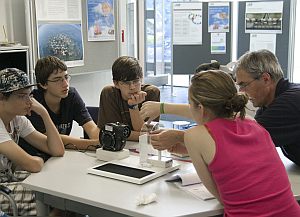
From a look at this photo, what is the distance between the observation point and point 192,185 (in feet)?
6.85

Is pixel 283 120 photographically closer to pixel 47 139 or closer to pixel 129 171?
pixel 129 171

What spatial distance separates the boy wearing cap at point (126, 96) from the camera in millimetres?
2945

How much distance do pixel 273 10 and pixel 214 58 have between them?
95cm

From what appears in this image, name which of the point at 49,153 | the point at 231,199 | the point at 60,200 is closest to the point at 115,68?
the point at 49,153

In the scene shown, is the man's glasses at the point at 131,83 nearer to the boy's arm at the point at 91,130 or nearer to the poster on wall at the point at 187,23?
the boy's arm at the point at 91,130

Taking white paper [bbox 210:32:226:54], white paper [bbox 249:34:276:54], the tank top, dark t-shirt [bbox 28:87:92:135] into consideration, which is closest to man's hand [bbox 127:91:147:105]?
dark t-shirt [bbox 28:87:92:135]

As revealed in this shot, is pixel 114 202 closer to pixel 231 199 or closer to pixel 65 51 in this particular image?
pixel 231 199

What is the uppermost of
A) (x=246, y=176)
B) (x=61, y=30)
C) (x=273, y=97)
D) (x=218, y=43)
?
(x=61, y=30)

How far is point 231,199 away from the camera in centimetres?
172

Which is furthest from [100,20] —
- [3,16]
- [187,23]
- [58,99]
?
[58,99]

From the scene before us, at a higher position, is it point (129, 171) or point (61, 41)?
point (61, 41)

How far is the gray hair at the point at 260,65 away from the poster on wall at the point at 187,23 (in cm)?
332

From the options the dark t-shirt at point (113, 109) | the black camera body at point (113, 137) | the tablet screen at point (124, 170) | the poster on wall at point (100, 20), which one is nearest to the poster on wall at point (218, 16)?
the poster on wall at point (100, 20)

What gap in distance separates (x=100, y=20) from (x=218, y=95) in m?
3.41
